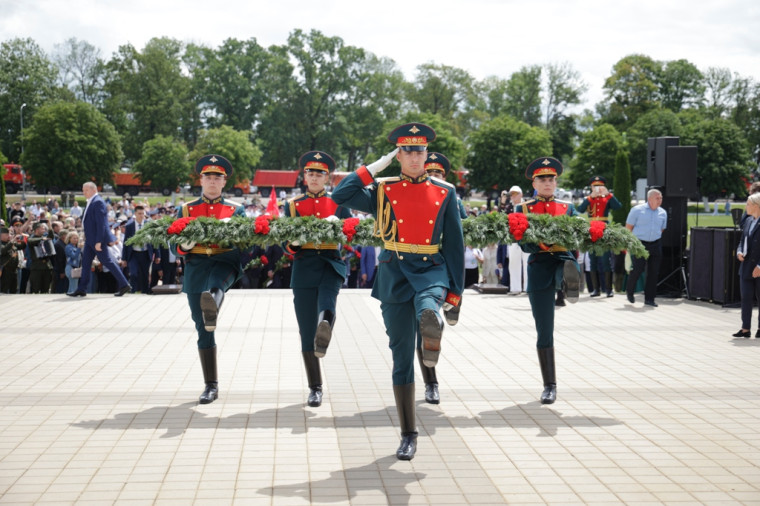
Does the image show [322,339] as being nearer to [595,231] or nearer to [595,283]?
[595,231]

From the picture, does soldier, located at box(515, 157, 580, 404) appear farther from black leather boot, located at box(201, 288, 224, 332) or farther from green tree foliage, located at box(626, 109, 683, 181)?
green tree foliage, located at box(626, 109, 683, 181)

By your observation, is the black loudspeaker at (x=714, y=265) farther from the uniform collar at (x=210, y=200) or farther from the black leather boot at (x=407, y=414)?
the black leather boot at (x=407, y=414)

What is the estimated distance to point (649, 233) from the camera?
15422 millimetres

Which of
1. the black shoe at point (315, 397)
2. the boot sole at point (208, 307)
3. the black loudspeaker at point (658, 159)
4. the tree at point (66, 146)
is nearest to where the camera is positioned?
the boot sole at point (208, 307)

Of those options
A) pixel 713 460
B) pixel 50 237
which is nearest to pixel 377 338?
pixel 713 460

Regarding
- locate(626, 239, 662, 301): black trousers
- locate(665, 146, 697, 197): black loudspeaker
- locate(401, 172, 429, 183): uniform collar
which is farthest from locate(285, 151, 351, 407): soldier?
locate(665, 146, 697, 197): black loudspeaker

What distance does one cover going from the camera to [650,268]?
49.6ft

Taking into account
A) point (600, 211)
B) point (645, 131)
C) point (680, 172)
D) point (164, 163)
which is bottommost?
point (600, 211)

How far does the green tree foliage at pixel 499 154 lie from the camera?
7281 centimetres

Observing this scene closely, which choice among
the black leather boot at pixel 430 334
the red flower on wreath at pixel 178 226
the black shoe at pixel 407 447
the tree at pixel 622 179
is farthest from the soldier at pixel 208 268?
the tree at pixel 622 179

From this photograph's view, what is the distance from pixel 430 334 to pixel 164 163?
234ft

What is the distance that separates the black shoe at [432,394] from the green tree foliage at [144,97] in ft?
285

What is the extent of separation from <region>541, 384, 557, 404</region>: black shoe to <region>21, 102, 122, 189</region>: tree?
68.5 meters

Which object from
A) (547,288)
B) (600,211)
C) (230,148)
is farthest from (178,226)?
(230,148)
